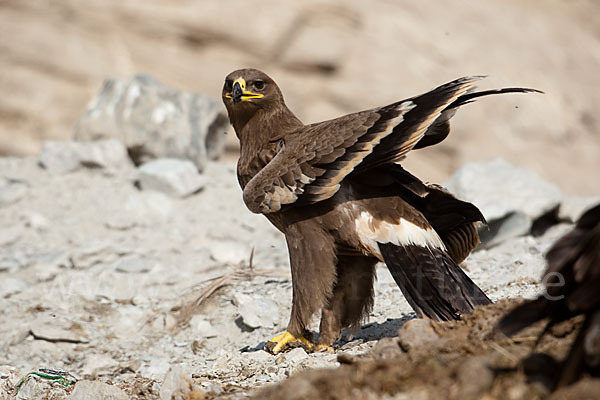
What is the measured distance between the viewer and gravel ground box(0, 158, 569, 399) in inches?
199

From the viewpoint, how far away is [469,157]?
14445mm

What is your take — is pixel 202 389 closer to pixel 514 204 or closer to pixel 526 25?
pixel 514 204

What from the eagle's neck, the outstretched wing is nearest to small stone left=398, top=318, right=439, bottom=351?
the outstretched wing

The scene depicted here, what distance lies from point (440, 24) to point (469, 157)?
2.74 meters

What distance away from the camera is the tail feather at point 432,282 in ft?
14.1

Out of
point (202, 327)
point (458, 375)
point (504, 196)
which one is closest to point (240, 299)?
point (202, 327)

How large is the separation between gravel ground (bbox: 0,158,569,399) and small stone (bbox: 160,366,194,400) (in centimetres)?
1

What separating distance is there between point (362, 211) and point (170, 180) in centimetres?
449

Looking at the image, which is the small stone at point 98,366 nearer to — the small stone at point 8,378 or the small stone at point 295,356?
the small stone at point 8,378

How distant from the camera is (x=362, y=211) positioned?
15.6ft

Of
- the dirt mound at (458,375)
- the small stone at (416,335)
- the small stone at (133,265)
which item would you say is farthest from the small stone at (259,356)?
the small stone at (133,265)

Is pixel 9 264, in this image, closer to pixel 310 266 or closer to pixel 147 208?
pixel 147 208

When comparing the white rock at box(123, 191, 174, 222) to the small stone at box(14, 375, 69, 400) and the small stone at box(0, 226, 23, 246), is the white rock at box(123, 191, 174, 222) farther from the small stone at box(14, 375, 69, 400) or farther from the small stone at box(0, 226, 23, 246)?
the small stone at box(14, 375, 69, 400)

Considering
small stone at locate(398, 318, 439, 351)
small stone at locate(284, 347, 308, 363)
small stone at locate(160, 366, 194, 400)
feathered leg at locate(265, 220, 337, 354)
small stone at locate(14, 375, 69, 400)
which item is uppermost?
small stone at locate(398, 318, 439, 351)
